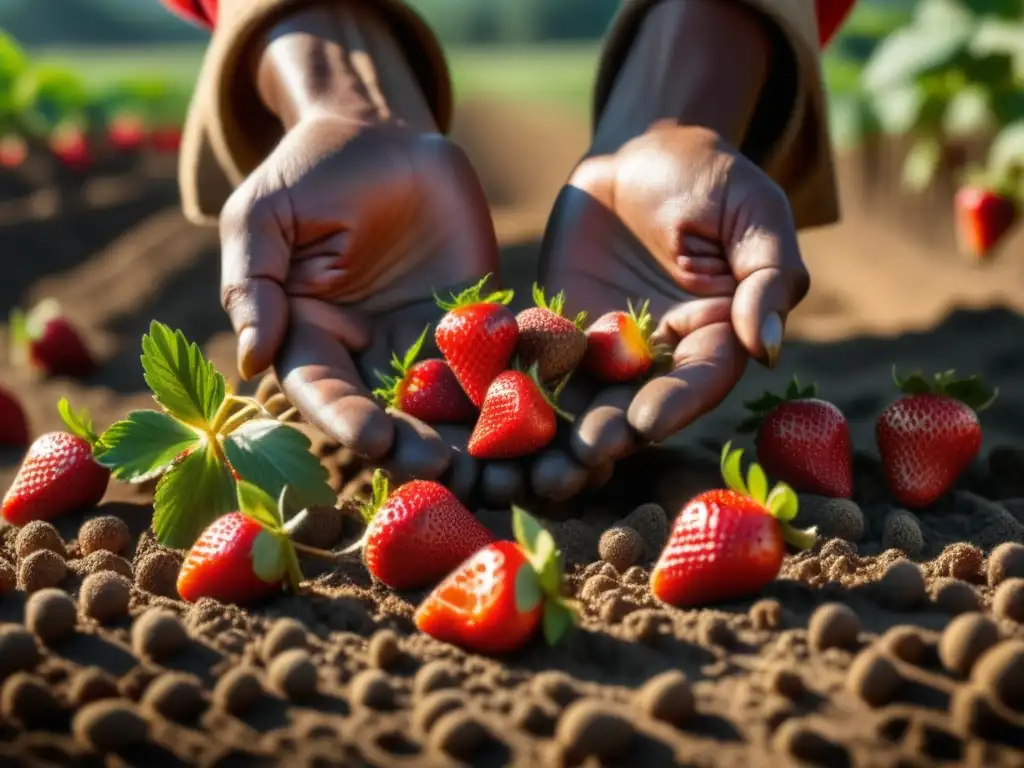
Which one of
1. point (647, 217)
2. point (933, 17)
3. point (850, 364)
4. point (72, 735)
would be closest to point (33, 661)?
point (72, 735)

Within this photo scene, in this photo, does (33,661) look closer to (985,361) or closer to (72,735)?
(72,735)

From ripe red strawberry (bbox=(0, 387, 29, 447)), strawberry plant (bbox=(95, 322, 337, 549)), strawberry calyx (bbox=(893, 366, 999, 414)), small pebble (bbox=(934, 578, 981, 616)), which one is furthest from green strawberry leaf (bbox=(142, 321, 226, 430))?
ripe red strawberry (bbox=(0, 387, 29, 447))

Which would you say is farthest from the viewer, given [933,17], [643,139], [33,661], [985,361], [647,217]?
[933,17]

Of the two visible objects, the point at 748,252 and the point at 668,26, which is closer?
the point at 748,252

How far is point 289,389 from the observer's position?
2.01 meters

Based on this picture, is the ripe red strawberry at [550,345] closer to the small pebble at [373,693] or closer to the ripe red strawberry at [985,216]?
the small pebble at [373,693]

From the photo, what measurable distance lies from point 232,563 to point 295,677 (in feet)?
0.93

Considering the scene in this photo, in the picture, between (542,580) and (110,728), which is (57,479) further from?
(542,580)

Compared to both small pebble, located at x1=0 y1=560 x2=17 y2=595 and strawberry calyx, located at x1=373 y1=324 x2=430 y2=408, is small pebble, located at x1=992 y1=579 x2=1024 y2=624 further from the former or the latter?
small pebble, located at x1=0 y1=560 x2=17 y2=595

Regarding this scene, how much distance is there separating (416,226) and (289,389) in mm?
524

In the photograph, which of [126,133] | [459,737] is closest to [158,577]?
[459,737]

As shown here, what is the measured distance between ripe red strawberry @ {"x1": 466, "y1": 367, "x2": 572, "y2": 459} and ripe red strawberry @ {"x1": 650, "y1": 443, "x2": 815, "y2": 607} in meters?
0.34

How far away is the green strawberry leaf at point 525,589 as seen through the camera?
1.42 meters

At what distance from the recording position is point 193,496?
179 centimetres
